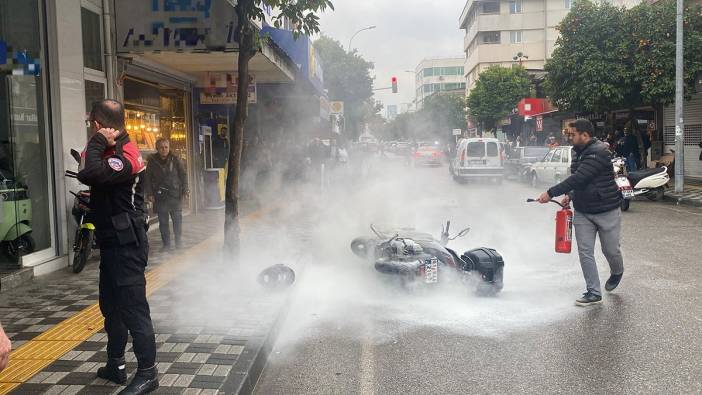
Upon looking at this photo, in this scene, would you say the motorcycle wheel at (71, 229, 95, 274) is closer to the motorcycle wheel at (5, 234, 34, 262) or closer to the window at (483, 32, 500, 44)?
the motorcycle wheel at (5, 234, 34, 262)

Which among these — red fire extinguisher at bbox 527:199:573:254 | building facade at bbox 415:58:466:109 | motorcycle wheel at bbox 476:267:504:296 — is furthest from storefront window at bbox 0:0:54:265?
building facade at bbox 415:58:466:109

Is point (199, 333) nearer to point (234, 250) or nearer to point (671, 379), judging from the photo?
point (234, 250)

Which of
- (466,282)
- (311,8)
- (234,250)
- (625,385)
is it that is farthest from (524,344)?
(311,8)

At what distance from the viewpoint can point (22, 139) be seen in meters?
6.79

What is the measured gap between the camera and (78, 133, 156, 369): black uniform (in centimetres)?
342

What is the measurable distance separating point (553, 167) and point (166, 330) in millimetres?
15468

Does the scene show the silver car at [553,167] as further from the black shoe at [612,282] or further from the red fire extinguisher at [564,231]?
the red fire extinguisher at [564,231]

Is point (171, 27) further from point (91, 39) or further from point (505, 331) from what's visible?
point (505, 331)

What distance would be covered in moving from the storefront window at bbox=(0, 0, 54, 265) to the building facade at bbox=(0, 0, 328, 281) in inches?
0.4

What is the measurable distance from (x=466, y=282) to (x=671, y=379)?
2280 mm

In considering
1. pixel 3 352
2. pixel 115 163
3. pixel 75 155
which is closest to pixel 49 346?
pixel 115 163

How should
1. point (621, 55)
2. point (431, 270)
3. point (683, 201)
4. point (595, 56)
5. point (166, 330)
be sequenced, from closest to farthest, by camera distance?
1. point (166, 330)
2. point (431, 270)
3. point (683, 201)
4. point (621, 55)
5. point (595, 56)

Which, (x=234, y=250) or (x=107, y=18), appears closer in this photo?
(x=234, y=250)

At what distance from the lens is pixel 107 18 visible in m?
8.30
